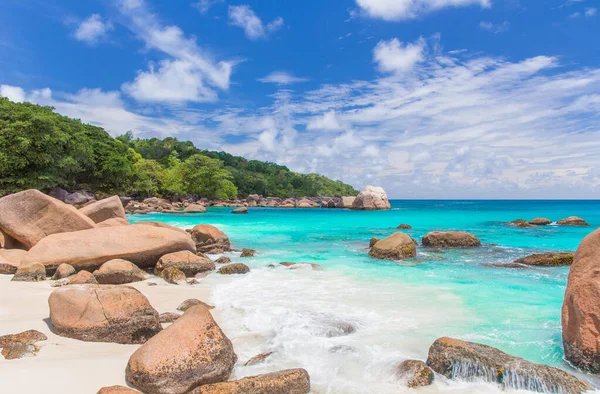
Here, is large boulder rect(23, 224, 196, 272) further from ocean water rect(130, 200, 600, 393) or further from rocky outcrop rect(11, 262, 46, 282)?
ocean water rect(130, 200, 600, 393)

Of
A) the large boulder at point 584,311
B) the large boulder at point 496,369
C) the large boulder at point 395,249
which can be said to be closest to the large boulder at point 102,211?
the large boulder at point 395,249

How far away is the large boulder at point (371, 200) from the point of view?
189 feet

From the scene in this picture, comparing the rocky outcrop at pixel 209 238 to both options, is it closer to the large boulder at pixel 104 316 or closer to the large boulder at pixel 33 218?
the large boulder at pixel 33 218

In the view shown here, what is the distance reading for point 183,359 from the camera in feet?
12.8

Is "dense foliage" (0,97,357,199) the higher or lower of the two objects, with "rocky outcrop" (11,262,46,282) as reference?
higher

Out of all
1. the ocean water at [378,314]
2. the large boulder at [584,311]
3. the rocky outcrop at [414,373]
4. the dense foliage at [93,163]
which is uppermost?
the dense foliage at [93,163]

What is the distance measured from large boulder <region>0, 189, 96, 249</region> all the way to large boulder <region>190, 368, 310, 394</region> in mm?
9192

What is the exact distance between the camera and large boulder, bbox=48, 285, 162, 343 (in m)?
4.90

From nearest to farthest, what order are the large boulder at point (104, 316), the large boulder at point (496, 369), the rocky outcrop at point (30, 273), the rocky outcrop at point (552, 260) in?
the large boulder at point (496, 369) < the large boulder at point (104, 316) < the rocky outcrop at point (30, 273) < the rocky outcrop at point (552, 260)

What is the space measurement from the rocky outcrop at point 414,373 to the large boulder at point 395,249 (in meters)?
9.00

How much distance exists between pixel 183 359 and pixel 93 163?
135ft

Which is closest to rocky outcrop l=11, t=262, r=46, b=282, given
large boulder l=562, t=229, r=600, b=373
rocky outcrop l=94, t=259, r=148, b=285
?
rocky outcrop l=94, t=259, r=148, b=285

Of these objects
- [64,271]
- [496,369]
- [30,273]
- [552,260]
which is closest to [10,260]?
[30,273]

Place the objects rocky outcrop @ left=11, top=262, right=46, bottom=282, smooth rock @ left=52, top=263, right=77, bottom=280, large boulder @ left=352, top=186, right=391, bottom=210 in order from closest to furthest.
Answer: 1. rocky outcrop @ left=11, top=262, right=46, bottom=282
2. smooth rock @ left=52, top=263, right=77, bottom=280
3. large boulder @ left=352, top=186, right=391, bottom=210
